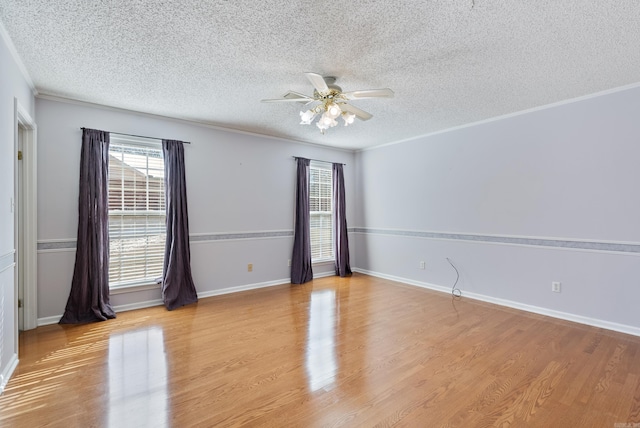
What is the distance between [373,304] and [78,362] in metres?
3.15

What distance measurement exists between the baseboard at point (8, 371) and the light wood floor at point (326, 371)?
6 cm

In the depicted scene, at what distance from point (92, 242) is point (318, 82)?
3.12 m

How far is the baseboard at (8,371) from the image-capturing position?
217 centimetres

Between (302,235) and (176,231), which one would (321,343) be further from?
(302,235)

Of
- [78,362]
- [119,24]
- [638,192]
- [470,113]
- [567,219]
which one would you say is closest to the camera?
[119,24]

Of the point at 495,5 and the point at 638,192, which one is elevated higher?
the point at 495,5

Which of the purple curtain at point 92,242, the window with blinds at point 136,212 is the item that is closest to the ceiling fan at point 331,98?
the window with blinds at point 136,212

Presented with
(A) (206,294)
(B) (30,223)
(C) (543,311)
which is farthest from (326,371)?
(B) (30,223)

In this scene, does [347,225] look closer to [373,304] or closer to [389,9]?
[373,304]

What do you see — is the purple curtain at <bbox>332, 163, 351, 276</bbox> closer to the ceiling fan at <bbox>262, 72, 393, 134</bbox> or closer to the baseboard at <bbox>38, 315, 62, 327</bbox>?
the ceiling fan at <bbox>262, 72, 393, 134</bbox>

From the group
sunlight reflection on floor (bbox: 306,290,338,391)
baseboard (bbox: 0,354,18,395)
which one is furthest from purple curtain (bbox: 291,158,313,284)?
baseboard (bbox: 0,354,18,395)

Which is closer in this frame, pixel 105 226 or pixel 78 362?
pixel 78 362

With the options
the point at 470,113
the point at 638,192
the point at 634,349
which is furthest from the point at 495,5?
the point at 634,349

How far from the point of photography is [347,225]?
20.4ft
